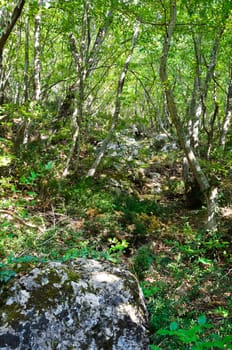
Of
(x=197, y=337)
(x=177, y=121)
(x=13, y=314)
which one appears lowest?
(x=13, y=314)

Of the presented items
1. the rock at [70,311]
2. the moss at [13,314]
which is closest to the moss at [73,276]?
the rock at [70,311]

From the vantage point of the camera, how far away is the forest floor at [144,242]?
3.16 metres

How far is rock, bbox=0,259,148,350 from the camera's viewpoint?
2449 mm

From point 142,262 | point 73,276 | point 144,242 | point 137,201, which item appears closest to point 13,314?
point 73,276

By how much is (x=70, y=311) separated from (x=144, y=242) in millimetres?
3553

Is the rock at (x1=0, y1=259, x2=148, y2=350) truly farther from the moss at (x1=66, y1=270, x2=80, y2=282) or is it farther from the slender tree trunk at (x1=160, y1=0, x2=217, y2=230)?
the slender tree trunk at (x1=160, y1=0, x2=217, y2=230)

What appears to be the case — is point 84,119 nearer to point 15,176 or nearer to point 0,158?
point 15,176

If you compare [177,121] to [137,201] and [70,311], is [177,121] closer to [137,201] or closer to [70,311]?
[137,201]

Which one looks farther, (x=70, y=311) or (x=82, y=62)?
(x=82, y=62)

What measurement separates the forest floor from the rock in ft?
0.68

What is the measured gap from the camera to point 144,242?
6043 mm

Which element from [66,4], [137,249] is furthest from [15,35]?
[137,249]

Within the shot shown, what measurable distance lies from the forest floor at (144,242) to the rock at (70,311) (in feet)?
0.68

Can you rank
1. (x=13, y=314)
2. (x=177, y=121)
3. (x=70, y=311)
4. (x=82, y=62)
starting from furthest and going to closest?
(x=82, y=62)
(x=177, y=121)
(x=70, y=311)
(x=13, y=314)
